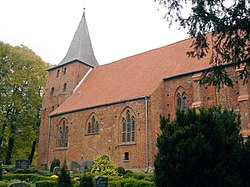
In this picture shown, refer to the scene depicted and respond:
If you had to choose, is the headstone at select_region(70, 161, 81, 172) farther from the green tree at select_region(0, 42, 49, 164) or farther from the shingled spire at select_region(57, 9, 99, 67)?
the shingled spire at select_region(57, 9, 99, 67)

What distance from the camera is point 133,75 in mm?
24891

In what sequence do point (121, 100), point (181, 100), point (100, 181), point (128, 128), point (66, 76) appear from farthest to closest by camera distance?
1. point (66, 76)
2. point (121, 100)
3. point (128, 128)
4. point (181, 100)
5. point (100, 181)

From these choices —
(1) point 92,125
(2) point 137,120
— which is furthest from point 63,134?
(2) point 137,120

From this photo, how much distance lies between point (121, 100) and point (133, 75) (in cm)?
365

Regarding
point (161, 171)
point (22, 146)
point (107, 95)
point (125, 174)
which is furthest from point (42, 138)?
point (161, 171)

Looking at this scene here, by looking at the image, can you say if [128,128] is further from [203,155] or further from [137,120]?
[203,155]

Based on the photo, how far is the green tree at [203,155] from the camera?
791cm

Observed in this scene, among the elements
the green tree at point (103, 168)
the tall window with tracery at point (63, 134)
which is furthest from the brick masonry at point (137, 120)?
the green tree at point (103, 168)

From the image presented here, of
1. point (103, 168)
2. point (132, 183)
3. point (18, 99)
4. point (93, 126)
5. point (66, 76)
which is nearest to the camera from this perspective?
point (132, 183)

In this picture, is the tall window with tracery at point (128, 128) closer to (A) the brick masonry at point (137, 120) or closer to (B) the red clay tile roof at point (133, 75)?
(A) the brick masonry at point (137, 120)

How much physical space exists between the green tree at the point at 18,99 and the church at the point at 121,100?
2.20 m

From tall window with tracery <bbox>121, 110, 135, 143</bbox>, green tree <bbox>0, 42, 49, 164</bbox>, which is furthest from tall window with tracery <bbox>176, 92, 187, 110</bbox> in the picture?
green tree <bbox>0, 42, 49, 164</bbox>

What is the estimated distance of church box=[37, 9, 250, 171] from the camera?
19.3 metres

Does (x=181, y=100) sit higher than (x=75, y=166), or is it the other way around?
(x=181, y=100)
